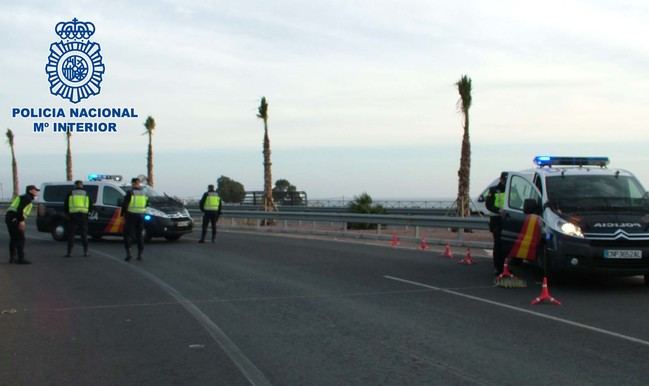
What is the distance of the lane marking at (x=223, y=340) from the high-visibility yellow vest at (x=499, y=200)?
643 centimetres

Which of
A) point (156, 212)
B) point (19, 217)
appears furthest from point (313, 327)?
point (156, 212)

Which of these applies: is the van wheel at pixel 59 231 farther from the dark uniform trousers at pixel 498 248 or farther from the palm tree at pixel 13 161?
the palm tree at pixel 13 161

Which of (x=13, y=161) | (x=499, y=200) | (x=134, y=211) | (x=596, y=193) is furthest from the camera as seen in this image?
(x=13, y=161)

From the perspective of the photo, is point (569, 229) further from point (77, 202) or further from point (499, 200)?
point (77, 202)

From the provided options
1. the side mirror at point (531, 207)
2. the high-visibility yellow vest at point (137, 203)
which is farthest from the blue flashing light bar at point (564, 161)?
the high-visibility yellow vest at point (137, 203)

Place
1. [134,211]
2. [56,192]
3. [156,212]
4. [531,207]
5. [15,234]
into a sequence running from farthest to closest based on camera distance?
1. [56,192]
2. [156,212]
3. [134,211]
4. [15,234]
5. [531,207]

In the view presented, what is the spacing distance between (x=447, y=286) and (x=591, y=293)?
86.3 inches

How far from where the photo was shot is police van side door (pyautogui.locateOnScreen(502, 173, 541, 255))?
42.1ft

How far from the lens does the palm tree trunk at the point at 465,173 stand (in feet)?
91.2

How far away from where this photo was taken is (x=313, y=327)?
8.47 metres

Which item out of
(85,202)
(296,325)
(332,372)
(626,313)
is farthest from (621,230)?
(85,202)

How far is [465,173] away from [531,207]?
16156 millimetres

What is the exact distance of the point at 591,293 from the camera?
1095cm

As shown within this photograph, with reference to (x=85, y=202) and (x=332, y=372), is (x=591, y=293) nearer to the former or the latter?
(x=332, y=372)
